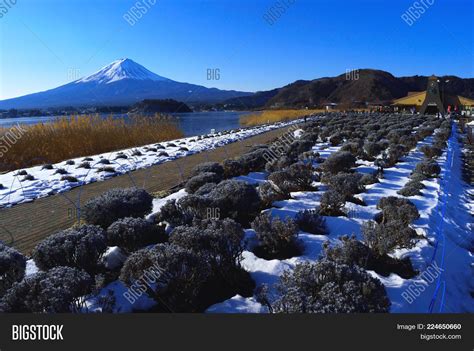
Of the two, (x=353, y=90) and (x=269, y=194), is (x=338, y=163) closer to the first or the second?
(x=269, y=194)

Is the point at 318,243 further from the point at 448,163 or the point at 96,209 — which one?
the point at 448,163

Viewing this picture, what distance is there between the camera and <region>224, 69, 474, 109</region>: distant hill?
103 metres

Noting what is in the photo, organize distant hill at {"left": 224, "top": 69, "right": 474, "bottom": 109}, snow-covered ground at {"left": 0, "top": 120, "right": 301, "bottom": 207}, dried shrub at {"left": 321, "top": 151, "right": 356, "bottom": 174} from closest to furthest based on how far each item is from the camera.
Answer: snow-covered ground at {"left": 0, "top": 120, "right": 301, "bottom": 207} < dried shrub at {"left": 321, "top": 151, "right": 356, "bottom": 174} < distant hill at {"left": 224, "top": 69, "right": 474, "bottom": 109}

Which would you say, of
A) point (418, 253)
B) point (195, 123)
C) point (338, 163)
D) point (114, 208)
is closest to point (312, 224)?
point (418, 253)

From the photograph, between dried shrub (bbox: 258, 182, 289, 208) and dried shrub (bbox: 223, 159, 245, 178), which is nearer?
dried shrub (bbox: 258, 182, 289, 208)

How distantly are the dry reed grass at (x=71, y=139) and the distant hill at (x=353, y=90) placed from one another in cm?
7982

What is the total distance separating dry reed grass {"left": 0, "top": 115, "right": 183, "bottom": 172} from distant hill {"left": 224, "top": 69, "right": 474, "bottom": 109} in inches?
3142

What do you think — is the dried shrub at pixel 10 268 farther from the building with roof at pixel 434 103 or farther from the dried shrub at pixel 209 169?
the building with roof at pixel 434 103

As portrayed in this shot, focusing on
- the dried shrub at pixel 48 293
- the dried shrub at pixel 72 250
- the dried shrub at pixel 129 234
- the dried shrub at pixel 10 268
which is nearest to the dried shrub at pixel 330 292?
the dried shrub at pixel 48 293

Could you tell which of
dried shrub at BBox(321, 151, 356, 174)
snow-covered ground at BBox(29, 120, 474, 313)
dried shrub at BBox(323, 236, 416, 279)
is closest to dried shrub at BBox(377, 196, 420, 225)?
snow-covered ground at BBox(29, 120, 474, 313)

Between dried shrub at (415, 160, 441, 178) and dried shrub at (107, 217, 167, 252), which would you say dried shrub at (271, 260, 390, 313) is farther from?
dried shrub at (415, 160, 441, 178)

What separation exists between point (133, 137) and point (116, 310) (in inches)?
796

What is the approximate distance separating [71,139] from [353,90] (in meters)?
110

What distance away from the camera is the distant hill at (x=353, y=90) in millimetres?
102913
